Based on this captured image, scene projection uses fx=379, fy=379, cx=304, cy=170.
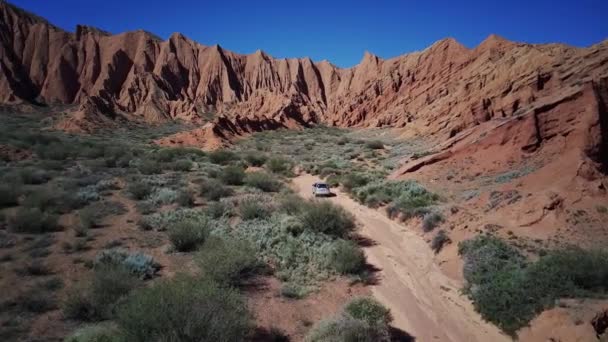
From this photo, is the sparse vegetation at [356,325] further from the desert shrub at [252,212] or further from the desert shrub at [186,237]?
the desert shrub at [252,212]

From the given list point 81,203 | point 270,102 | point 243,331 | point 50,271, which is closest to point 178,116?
point 270,102

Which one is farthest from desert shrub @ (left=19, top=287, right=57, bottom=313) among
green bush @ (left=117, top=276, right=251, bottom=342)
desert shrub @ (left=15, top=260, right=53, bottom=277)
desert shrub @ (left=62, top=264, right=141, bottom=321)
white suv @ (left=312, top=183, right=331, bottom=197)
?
white suv @ (left=312, top=183, right=331, bottom=197)

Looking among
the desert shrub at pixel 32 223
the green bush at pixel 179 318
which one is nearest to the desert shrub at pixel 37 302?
the green bush at pixel 179 318

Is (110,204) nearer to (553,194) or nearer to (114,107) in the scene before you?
(553,194)

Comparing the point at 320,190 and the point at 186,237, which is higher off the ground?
the point at 320,190

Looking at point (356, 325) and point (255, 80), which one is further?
point (255, 80)

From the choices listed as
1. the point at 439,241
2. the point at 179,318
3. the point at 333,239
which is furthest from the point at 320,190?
the point at 179,318

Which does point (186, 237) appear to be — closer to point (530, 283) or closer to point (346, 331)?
point (346, 331)

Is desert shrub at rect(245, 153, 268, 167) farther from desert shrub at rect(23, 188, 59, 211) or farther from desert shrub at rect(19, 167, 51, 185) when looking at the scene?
desert shrub at rect(23, 188, 59, 211)
